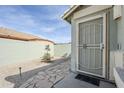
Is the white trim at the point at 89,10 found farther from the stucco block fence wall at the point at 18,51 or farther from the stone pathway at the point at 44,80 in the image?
the stucco block fence wall at the point at 18,51

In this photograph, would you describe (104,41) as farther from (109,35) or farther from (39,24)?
(39,24)

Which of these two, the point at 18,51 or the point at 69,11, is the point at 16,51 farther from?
the point at 69,11

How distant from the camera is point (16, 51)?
12.2 m

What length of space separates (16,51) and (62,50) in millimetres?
9144

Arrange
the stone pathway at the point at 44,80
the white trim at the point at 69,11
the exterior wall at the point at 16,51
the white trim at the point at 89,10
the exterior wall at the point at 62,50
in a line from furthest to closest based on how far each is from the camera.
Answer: the exterior wall at the point at 62,50 → the exterior wall at the point at 16,51 → the white trim at the point at 69,11 → the stone pathway at the point at 44,80 → the white trim at the point at 89,10

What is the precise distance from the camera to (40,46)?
16.6 metres

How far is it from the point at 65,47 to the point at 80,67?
14.2 m

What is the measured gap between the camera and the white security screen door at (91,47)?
4.91m

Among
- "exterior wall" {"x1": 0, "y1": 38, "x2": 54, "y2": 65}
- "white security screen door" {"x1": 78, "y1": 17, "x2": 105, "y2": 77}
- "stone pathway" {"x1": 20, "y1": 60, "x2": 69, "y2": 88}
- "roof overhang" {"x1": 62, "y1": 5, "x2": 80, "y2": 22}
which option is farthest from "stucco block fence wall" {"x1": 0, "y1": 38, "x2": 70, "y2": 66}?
"white security screen door" {"x1": 78, "y1": 17, "x2": 105, "y2": 77}

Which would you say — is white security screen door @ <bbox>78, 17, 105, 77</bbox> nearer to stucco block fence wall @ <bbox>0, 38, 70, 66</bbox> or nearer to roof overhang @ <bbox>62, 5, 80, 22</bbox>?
roof overhang @ <bbox>62, 5, 80, 22</bbox>

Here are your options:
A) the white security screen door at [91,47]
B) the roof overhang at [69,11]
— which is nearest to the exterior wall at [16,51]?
the roof overhang at [69,11]

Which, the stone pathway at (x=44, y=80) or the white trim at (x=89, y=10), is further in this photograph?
the stone pathway at (x=44, y=80)

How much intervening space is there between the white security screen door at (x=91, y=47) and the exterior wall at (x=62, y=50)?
→ 13.8 m

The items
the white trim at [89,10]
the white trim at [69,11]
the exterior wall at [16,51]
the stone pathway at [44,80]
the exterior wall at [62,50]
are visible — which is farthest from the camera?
the exterior wall at [62,50]
